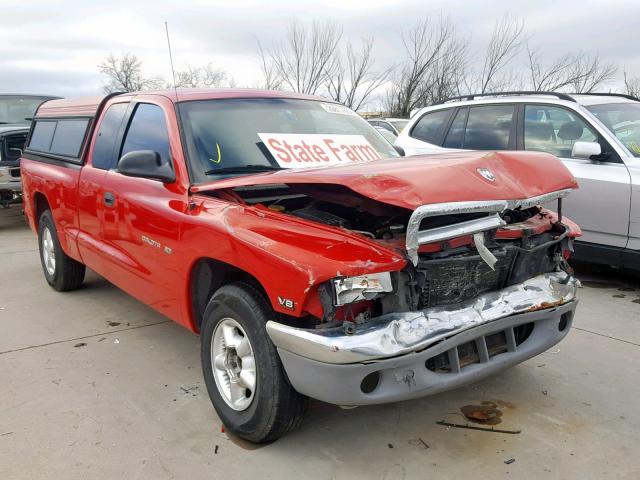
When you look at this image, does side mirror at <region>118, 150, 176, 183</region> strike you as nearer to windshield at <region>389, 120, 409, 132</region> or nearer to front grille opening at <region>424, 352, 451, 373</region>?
front grille opening at <region>424, 352, 451, 373</region>

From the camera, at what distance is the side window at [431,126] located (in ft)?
22.5

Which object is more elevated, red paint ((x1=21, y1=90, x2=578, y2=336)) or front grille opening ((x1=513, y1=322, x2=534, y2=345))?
red paint ((x1=21, y1=90, x2=578, y2=336))

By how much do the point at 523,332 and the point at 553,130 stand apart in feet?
11.6

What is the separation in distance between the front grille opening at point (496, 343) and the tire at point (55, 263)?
13.3ft

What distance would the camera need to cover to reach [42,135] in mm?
5797

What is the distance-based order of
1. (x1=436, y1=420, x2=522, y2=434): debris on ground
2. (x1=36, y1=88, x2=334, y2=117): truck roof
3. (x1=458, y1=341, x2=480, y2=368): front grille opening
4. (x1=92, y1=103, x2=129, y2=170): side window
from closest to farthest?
(x1=458, y1=341, x2=480, y2=368): front grille opening → (x1=436, y1=420, x2=522, y2=434): debris on ground → (x1=36, y1=88, x2=334, y2=117): truck roof → (x1=92, y1=103, x2=129, y2=170): side window

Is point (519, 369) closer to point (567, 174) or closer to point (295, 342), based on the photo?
point (567, 174)

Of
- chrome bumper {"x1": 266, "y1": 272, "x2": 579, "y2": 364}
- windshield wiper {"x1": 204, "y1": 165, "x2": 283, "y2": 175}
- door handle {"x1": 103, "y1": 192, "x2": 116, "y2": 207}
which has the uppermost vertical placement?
windshield wiper {"x1": 204, "y1": 165, "x2": 283, "y2": 175}

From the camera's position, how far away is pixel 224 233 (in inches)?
110

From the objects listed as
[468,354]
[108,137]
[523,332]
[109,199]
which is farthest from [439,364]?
[108,137]

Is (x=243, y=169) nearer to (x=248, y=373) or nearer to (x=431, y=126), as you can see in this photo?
(x=248, y=373)

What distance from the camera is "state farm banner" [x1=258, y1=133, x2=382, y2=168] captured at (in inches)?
138

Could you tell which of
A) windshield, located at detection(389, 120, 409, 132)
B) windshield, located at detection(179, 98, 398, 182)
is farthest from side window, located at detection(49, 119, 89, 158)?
windshield, located at detection(389, 120, 409, 132)

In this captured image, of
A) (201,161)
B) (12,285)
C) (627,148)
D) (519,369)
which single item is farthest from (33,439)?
(627,148)
